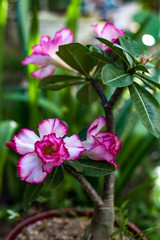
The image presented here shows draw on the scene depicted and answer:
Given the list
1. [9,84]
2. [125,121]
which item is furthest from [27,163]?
[9,84]

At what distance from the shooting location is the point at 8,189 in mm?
1483

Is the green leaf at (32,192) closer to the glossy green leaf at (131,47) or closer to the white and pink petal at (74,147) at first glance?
the white and pink petal at (74,147)

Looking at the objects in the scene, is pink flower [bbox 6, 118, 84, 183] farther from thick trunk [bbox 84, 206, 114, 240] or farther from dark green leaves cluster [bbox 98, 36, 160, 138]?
thick trunk [bbox 84, 206, 114, 240]

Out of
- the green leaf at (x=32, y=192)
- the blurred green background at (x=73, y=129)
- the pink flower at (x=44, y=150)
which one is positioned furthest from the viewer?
the blurred green background at (x=73, y=129)

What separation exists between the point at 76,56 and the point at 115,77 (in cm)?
11

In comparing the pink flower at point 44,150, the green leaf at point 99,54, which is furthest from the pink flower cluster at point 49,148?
the green leaf at point 99,54

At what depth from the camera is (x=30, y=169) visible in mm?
486

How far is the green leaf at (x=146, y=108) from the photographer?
1.61 ft

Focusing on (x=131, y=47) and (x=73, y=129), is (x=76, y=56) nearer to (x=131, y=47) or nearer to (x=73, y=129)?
(x=131, y=47)

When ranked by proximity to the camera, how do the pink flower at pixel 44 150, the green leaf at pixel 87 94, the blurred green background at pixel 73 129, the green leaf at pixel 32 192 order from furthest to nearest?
the blurred green background at pixel 73 129
the green leaf at pixel 87 94
the green leaf at pixel 32 192
the pink flower at pixel 44 150

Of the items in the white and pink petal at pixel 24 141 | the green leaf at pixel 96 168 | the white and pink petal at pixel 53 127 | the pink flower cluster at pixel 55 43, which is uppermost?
the pink flower cluster at pixel 55 43

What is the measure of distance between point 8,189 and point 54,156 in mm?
1095

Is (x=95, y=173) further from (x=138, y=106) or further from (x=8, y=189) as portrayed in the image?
(x=8, y=189)

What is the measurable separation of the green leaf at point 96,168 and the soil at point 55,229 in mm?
308
